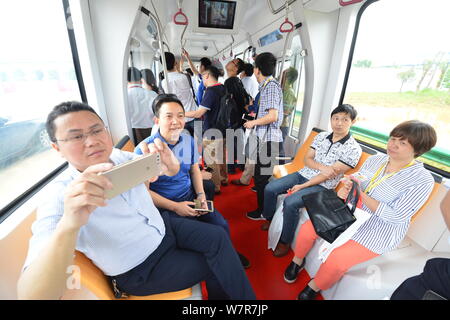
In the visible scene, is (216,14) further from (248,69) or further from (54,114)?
(54,114)

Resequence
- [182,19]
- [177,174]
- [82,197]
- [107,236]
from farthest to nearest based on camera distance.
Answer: [182,19]
[177,174]
[107,236]
[82,197]

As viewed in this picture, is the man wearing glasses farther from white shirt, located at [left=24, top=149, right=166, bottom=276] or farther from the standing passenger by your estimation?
the standing passenger

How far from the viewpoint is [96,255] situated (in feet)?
2.99

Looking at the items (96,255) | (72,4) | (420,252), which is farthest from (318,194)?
(72,4)

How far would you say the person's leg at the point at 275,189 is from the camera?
7.36 ft

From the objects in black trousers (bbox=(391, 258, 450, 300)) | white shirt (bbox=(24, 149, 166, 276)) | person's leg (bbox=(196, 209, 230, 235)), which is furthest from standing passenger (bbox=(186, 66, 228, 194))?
black trousers (bbox=(391, 258, 450, 300))

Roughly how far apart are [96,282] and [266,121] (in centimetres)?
200

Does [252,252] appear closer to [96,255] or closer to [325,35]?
[96,255]

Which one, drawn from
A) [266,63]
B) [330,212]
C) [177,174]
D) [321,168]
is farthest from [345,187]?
[266,63]

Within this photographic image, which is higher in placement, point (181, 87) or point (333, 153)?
point (181, 87)

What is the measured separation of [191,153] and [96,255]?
1078mm

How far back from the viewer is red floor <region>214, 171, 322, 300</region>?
1.70 metres

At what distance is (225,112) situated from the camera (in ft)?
8.67

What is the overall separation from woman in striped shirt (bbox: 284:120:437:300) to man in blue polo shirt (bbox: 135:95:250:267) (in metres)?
0.84
